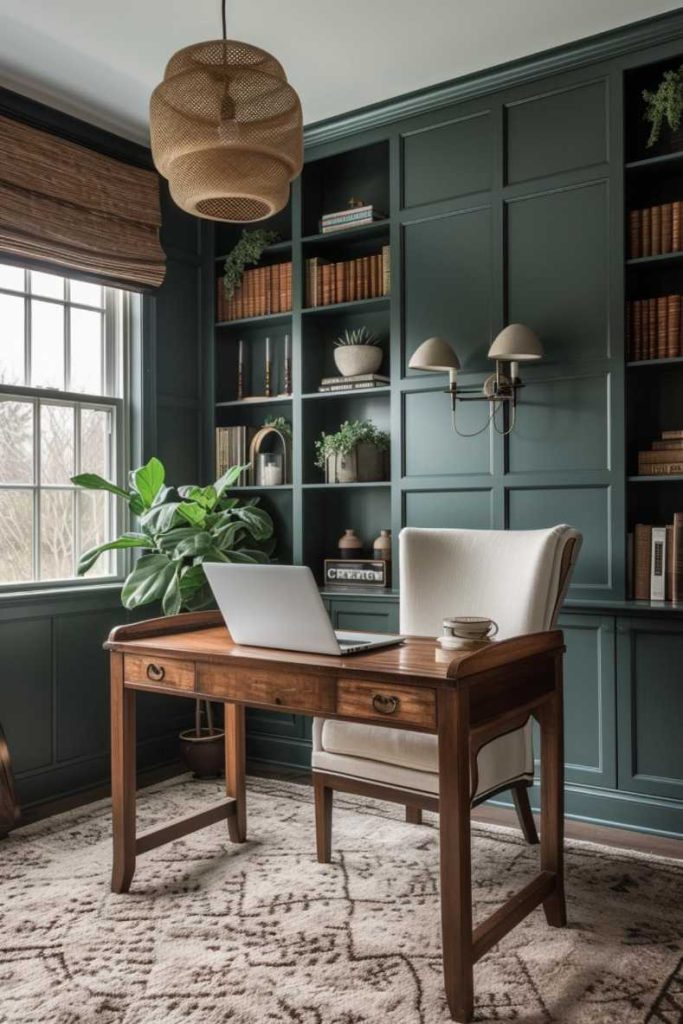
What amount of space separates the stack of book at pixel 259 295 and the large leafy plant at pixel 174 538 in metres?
0.90

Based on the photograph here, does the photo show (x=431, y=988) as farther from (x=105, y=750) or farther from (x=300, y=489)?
(x=300, y=489)

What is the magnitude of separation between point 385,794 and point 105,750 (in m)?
1.79

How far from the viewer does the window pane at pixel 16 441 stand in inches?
143

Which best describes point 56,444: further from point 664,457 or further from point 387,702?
point 664,457

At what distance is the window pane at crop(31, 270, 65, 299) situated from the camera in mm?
3773

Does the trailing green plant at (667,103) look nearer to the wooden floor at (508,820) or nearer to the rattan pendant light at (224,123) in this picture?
the rattan pendant light at (224,123)

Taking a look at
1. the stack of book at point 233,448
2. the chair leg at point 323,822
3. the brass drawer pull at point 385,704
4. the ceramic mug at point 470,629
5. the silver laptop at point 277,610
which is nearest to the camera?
the brass drawer pull at point 385,704

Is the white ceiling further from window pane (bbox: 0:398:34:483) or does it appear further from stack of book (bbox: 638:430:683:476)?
stack of book (bbox: 638:430:683:476)

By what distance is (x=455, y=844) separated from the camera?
197cm

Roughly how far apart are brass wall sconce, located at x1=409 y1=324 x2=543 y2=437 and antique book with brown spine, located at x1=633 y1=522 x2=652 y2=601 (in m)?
0.65

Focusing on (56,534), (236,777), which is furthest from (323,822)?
(56,534)

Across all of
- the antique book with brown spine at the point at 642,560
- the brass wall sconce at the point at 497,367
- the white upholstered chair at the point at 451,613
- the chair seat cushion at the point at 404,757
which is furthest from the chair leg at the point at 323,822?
the brass wall sconce at the point at 497,367

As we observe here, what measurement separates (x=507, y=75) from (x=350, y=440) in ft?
5.20

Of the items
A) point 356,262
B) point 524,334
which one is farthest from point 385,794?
point 356,262
